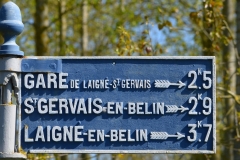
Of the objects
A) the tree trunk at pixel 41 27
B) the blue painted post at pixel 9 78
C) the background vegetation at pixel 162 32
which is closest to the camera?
the blue painted post at pixel 9 78

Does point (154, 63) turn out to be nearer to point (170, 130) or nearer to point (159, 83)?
point (159, 83)

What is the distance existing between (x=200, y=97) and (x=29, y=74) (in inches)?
44.5

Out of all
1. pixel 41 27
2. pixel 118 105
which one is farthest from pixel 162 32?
pixel 118 105

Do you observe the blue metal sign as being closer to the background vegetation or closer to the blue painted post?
the blue painted post

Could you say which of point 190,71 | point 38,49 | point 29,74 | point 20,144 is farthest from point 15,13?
point 38,49

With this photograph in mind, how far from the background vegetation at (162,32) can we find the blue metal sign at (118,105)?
329 cm

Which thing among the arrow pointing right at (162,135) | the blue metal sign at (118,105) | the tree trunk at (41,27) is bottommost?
the arrow pointing right at (162,135)

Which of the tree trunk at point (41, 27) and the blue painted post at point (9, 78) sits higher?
the tree trunk at point (41, 27)

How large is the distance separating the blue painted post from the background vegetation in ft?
11.1

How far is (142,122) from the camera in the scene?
4781 mm

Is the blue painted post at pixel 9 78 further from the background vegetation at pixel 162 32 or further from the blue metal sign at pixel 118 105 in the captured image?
the background vegetation at pixel 162 32

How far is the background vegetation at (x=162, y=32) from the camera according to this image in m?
8.98

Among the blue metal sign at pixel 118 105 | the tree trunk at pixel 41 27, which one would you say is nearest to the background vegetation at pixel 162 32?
the tree trunk at pixel 41 27

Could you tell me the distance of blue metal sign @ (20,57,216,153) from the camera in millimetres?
4758
